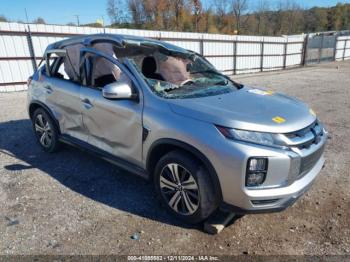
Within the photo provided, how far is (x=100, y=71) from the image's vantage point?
3.73m

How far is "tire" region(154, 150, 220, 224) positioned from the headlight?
432mm

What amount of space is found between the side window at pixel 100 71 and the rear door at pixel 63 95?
0.26 meters

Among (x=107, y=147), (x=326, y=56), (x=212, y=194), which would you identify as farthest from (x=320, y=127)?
(x=326, y=56)

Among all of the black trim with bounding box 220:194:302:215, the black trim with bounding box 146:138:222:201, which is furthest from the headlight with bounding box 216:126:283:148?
the black trim with bounding box 220:194:302:215

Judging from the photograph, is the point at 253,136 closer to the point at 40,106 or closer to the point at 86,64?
the point at 86,64

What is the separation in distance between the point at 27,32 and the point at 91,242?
1115cm

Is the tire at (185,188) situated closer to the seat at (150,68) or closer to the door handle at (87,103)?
the seat at (150,68)

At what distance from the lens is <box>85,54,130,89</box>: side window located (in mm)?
3592

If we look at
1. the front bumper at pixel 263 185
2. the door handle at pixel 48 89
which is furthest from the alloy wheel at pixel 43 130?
the front bumper at pixel 263 185

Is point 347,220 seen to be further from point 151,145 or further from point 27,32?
point 27,32

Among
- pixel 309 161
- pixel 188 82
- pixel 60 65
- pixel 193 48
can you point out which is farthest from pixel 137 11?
pixel 309 161

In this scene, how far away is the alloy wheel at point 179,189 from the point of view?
2770 mm

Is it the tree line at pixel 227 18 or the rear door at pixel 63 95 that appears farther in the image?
the tree line at pixel 227 18

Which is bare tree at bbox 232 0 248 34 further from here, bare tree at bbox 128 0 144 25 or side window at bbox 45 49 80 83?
side window at bbox 45 49 80 83
